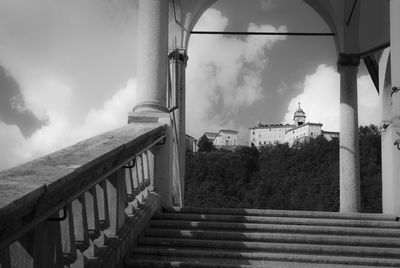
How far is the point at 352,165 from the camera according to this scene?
11.7 meters

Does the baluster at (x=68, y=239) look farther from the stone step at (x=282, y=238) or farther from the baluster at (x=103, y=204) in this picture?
the stone step at (x=282, y=238)

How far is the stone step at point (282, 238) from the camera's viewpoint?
20.4 feet

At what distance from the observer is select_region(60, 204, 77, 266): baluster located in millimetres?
3893

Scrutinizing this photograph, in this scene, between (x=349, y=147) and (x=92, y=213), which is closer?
(x=92, y=213)

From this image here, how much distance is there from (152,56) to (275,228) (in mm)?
3150

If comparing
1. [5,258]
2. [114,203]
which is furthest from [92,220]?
[5,258]

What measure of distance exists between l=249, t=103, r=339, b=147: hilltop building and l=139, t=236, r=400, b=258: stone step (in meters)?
130

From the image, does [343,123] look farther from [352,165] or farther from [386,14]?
[386,14]

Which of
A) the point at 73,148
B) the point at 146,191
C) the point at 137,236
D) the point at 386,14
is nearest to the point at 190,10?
the point at 386,14

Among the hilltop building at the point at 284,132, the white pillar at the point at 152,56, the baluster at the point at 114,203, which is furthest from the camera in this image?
the hilltop building at the point at 284,132

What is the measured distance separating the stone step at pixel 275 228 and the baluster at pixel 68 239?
274 cm

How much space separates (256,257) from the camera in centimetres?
574

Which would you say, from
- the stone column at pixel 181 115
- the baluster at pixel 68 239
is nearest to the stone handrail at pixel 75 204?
the baluster at pixel 68 239

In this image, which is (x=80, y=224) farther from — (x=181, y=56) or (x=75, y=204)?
(x=181, y=56)
